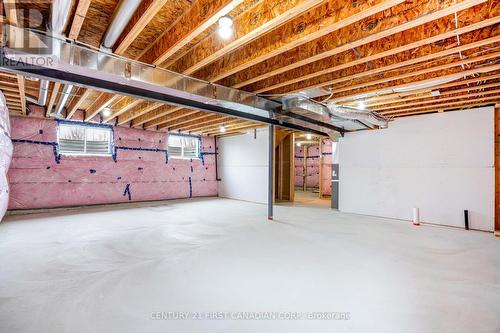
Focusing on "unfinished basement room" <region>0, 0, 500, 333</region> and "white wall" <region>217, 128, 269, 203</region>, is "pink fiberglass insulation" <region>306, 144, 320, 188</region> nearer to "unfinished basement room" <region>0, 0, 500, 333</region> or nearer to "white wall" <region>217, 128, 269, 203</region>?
"white wall" <region>217, 128, 269, 203</region>

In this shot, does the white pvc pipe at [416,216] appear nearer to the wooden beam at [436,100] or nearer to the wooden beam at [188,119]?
the wooden beam at [436,100]

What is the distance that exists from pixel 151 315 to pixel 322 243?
2.43 m

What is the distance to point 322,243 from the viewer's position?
3457mm

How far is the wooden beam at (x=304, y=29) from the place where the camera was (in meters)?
1.85

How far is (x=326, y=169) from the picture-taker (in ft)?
32.0

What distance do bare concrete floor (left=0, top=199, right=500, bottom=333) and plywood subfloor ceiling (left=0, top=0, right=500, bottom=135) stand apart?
7.23 feet

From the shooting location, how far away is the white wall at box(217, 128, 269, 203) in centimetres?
749

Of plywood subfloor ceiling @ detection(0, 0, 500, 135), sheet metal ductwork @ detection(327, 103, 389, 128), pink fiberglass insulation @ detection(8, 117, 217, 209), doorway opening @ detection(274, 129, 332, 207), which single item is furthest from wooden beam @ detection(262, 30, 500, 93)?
pink fiberglass insulation @ detection(8, 117, 217, 209)

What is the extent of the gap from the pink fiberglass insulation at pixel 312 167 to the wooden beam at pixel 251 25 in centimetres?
953

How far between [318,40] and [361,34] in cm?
43

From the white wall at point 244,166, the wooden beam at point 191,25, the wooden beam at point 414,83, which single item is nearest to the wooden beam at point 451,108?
the wooden beam at point 414,83

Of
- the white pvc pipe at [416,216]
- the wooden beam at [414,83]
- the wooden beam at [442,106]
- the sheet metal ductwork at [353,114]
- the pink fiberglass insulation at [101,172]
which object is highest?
the wooden beam at [442,106]

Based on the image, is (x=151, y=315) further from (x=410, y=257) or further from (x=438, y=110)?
(x=438, y=110)

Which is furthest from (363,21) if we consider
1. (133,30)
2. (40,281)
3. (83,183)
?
(83,183)
